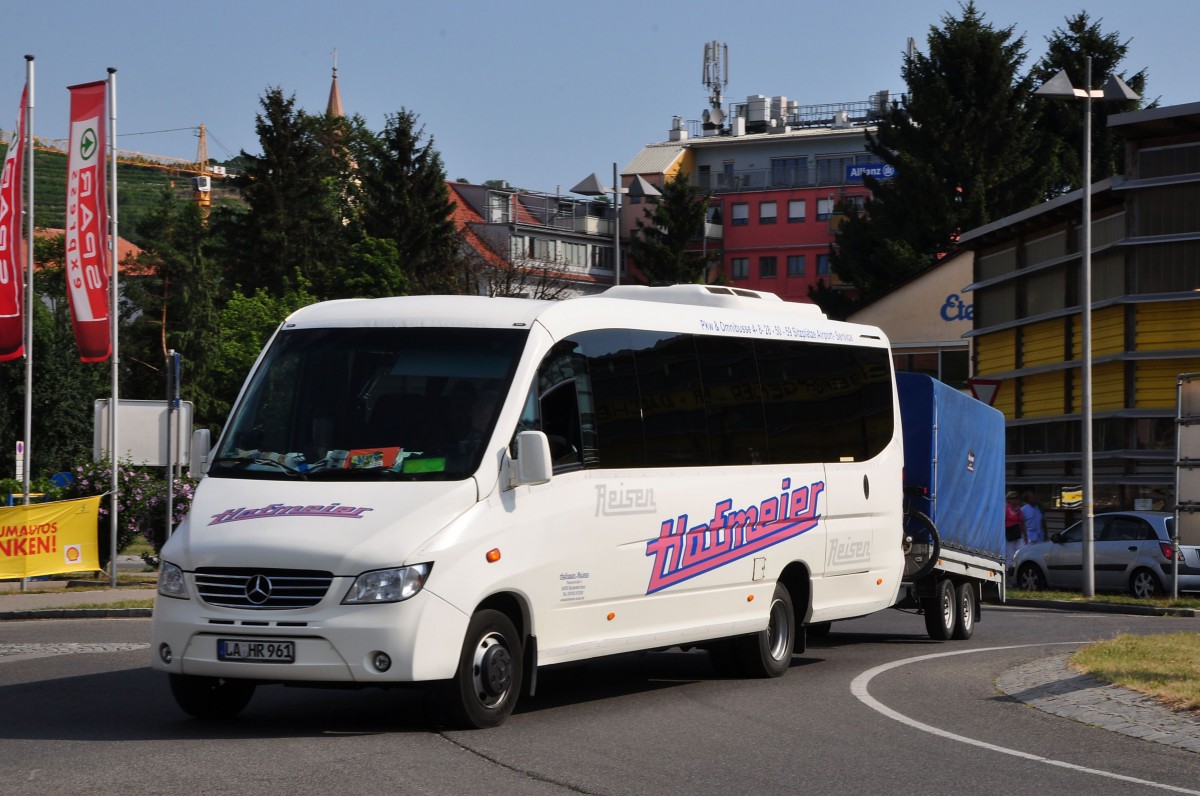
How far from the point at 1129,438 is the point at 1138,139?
6066 millimetres

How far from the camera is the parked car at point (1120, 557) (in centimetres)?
3053

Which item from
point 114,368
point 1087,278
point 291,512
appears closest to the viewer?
point 291,512

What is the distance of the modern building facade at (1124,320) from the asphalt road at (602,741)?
22.7 m

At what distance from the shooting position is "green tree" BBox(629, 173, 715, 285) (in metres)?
99.9

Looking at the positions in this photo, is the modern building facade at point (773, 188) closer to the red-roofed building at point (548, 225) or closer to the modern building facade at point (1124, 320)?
the red-roofed building at point (548, 225)

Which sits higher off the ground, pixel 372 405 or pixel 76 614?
pixel 372 405

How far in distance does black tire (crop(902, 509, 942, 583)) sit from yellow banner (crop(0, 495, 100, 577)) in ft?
47.8

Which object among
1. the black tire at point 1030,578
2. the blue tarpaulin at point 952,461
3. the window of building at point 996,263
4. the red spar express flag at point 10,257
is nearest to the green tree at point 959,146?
the window of building at point 996,263

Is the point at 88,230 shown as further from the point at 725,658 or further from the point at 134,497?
the point at 725,658

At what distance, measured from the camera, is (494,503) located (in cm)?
1135

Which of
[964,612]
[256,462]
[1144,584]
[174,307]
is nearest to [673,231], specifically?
[174,307]

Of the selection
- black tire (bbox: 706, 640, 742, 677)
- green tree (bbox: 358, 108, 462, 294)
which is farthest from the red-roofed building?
black tire (bbox: 706, 640, 742, 677)

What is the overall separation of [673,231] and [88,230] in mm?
73706

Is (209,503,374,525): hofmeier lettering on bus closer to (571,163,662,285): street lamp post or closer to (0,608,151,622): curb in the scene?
(0,608,151,622): curb
